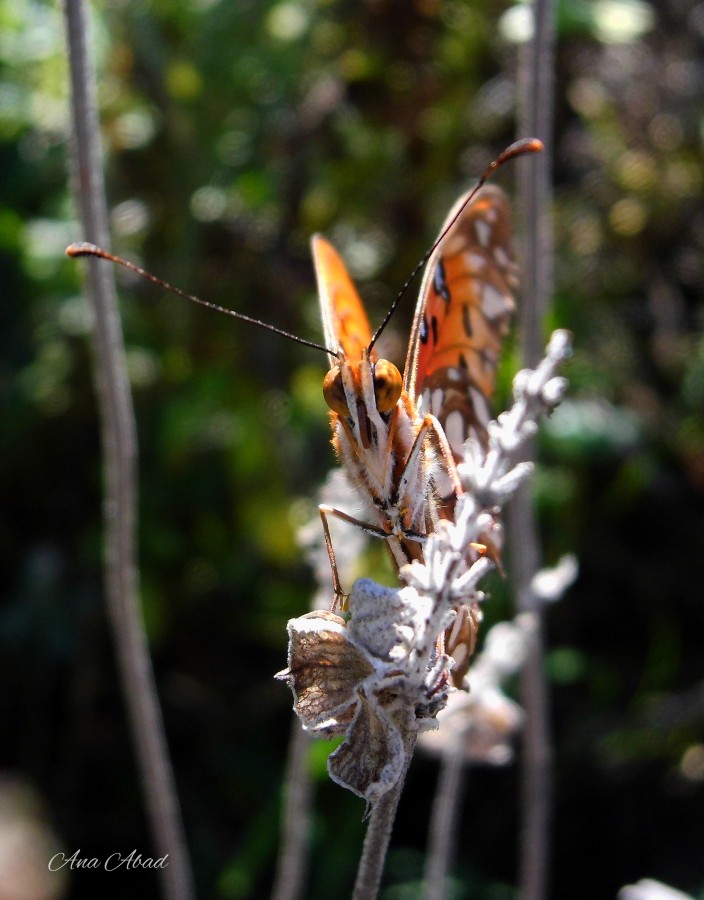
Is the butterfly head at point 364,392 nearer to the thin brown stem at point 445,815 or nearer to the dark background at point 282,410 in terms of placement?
the thin brown stem at point 445,815

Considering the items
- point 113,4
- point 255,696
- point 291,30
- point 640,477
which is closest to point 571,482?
point 640,477

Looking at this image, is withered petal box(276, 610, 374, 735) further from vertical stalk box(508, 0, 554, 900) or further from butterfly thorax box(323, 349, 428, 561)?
vertical stalk box(508, 0, 554, 900)

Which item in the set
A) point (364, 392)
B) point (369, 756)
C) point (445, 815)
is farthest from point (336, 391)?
point (445, 815)

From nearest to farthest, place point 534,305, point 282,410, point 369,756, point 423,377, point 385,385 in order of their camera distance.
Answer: point 369,756
point 385,385
point 423,377
point 534,305
point 282,410

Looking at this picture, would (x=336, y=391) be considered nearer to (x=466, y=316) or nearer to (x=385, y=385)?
(x=385, y=385)

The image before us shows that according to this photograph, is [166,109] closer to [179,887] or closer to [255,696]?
[255,696]
